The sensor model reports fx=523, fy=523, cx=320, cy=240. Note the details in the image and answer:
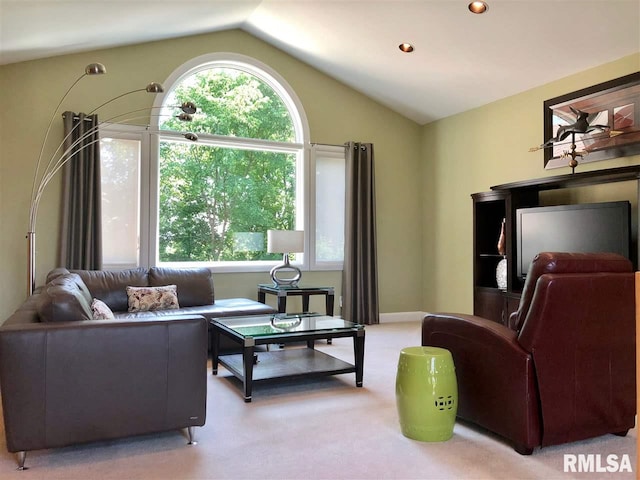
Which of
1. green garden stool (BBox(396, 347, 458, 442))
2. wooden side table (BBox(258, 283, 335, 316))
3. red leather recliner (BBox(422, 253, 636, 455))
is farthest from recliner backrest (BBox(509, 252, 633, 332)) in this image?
wooden side table (BBox(258, 283, 335, 316))

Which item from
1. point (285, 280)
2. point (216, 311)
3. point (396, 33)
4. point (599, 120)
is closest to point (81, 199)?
point (216, 311)

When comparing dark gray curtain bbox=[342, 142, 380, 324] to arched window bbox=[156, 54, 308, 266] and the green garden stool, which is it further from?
the green garden stool

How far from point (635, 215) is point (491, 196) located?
4.60 feet

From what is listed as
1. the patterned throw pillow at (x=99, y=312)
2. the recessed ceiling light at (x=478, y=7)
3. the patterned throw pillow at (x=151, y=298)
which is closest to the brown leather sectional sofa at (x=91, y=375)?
the patterned throw pillow at (x=99, y=312)

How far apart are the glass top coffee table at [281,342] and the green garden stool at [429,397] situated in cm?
101

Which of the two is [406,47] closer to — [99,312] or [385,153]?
[385,153]

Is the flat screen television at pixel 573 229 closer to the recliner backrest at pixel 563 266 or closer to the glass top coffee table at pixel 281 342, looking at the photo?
the recliner backrest at pixel 563 266

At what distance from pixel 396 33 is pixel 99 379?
409 cm

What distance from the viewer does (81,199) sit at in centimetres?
513

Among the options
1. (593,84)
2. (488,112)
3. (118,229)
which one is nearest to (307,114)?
(488,112)

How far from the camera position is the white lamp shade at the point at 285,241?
5.50 metres

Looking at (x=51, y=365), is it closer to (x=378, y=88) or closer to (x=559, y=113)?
(x=559, y=113)

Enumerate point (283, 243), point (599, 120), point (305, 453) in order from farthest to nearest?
point (283, 243) → point (599, 120) → point (305, 453)

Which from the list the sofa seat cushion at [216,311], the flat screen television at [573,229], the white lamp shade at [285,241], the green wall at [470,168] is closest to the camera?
the flat screen television at [573,229]
